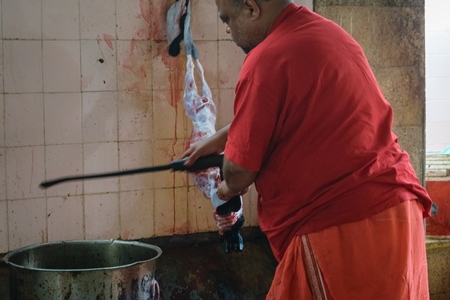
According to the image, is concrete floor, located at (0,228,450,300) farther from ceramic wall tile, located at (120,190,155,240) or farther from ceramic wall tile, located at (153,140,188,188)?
ceramic wall tile, located at (153,140,188,188)

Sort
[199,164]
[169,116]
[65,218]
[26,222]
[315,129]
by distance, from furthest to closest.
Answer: [169,116], [65,218], [26,222], [199,164], [315,129]

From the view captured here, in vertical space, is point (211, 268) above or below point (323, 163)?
below

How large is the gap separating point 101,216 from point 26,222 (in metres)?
0.47

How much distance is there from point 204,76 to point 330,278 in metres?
2.21

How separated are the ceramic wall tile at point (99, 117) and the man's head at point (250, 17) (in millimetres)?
1654

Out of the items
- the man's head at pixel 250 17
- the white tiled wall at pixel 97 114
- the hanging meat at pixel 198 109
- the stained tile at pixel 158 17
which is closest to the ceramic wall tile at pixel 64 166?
the white tiled wall at pixel 97 114

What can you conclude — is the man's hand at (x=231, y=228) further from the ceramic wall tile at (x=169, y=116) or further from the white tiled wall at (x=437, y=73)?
the white tiled wall at (x=437, y=73)

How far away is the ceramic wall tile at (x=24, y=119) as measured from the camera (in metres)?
3.89

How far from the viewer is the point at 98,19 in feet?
13.4

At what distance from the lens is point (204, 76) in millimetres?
4363

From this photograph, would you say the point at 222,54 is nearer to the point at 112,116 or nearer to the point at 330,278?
the point at 112,116

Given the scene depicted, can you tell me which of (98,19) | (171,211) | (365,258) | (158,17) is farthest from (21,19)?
(365,258)

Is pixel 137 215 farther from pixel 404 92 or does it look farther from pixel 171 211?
pixel 404 92

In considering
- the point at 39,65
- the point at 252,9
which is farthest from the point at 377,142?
the point at 39,65
